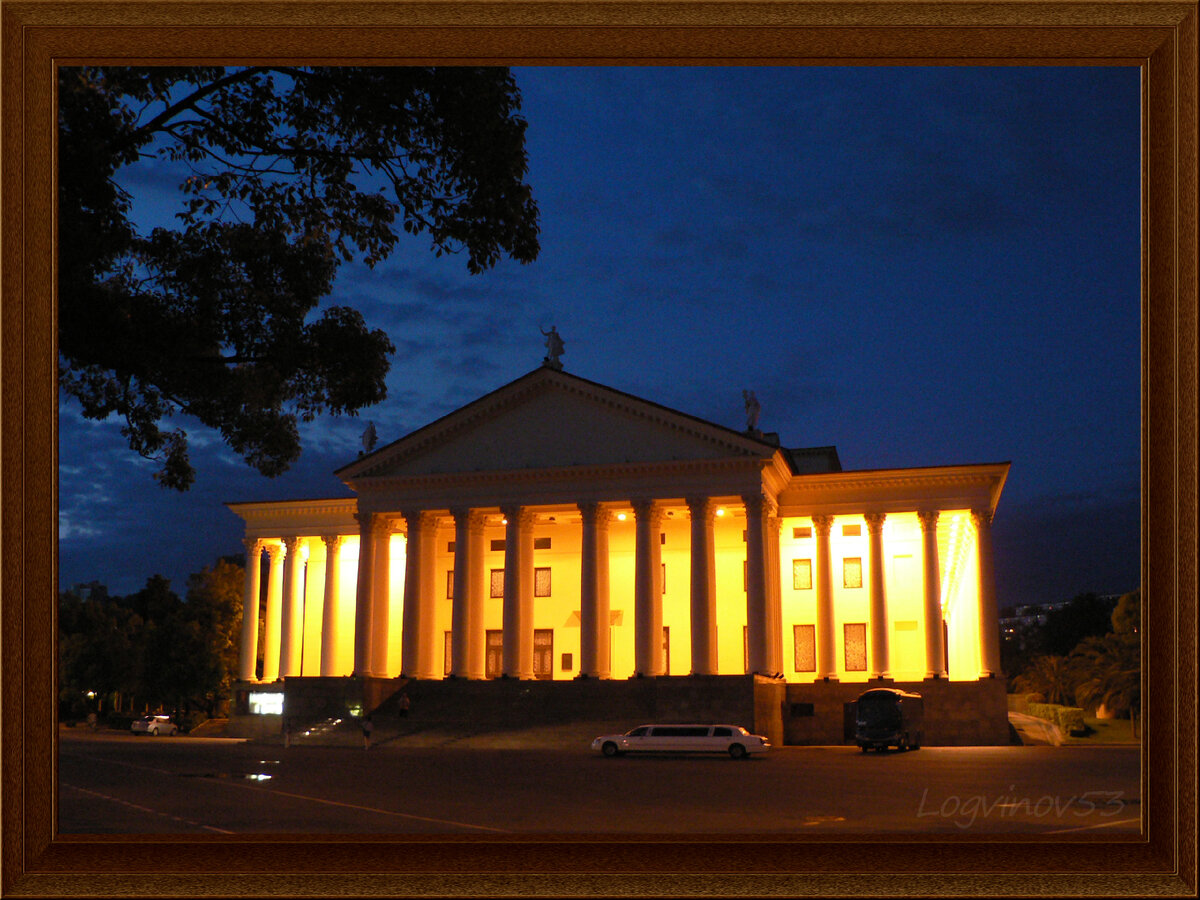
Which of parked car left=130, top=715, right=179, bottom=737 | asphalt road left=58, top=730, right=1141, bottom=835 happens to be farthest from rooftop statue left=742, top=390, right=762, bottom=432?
parked car left=130, top=715, right=179, bottom=737

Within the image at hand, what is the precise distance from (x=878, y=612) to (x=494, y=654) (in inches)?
763

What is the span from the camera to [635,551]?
166 ft

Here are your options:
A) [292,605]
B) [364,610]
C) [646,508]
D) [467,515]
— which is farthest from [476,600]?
[292,605]

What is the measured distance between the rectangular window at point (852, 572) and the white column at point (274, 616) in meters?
29.0

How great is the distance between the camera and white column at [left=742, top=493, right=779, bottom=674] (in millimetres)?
45812

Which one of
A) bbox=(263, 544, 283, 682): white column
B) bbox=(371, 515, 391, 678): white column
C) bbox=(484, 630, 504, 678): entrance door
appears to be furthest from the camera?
bbox=(263, 544, 283, 682): white column

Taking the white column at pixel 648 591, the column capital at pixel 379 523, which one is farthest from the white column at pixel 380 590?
the white column at pixel 648 591

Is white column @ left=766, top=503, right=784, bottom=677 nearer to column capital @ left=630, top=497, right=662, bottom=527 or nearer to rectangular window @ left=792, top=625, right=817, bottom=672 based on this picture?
rectangular window @ left=792, top=625, right=817, bottom=672

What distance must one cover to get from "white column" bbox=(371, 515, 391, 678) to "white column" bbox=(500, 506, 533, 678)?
246 inches

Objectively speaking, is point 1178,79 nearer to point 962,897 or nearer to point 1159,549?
point 1159,549

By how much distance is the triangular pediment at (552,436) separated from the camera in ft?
156

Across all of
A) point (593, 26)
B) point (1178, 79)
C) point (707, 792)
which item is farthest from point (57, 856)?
point (707, 792)

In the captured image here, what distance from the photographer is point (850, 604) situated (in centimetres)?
5288

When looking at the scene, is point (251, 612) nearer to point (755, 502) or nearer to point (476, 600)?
point (476, 600)
